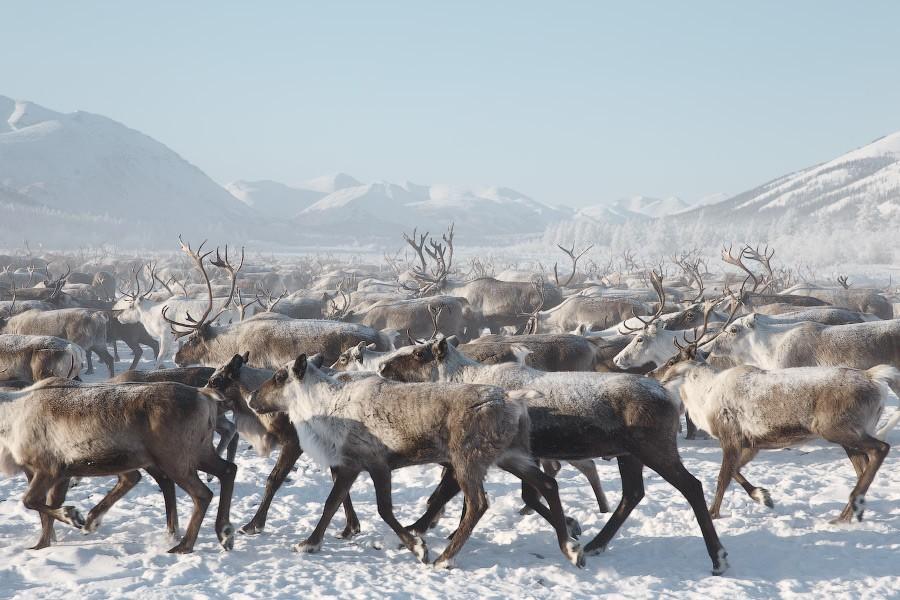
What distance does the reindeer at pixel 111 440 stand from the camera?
4945 millimetres

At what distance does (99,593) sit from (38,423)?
126 centimetres

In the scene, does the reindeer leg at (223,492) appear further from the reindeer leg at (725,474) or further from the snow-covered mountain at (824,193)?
the snow-covered mountain at (824,193)

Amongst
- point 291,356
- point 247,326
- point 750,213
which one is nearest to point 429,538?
point 291,356

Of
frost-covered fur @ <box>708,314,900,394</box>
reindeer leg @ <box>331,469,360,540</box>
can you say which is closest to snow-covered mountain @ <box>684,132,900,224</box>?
frost-covered fur @ <box>708,314,900,394</box>

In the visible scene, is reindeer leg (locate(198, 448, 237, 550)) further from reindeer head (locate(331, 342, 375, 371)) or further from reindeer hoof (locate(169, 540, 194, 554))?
reindeer head (locate(331, 342, 375, 371))

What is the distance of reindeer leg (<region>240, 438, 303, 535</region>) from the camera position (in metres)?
5.46

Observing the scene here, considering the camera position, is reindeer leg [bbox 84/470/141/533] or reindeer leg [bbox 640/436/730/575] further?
reindeer leg [bbox 84/470/141/533]

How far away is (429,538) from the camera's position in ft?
17.6

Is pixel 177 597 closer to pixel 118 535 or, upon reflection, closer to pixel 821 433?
pixel 118 535

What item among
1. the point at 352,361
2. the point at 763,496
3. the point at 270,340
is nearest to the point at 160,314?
the point at 270,340

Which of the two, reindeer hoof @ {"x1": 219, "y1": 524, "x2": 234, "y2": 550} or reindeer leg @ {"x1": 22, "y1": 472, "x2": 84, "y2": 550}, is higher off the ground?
reindeer leg @ {"x1": 22, "y1": 472, "x2": 84, "y2": 550}

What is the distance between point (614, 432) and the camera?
498 cm

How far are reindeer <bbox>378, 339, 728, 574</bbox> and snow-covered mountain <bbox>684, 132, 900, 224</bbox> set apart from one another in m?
112

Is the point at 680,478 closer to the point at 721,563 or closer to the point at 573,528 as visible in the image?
the point at 721,563
